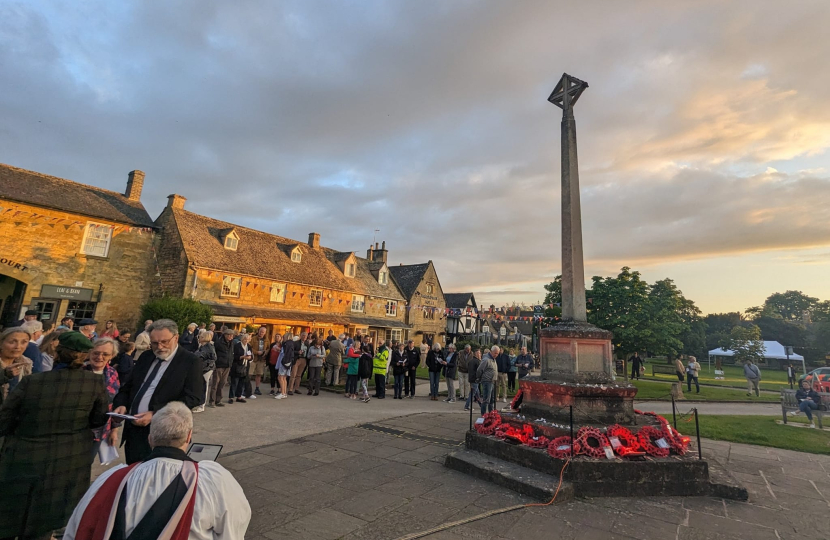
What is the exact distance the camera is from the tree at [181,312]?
675 inches

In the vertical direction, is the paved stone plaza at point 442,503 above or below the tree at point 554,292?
below

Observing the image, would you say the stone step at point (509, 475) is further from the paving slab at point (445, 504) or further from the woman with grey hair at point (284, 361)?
the woman with grey hair at point (284, 361)

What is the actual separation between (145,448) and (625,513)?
517 centimetres

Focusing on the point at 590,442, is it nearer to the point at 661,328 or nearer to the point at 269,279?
the point at 661,328

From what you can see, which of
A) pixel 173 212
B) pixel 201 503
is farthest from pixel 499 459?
pixel 173 212

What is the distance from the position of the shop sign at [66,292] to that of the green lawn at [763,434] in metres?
24.8

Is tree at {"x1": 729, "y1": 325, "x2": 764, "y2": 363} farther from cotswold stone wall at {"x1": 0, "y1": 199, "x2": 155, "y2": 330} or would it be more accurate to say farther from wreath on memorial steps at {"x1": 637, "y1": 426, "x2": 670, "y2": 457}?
cotswold stone wall at {"x1": 0, "y1": 199, "x2": 155, "y2": 330}

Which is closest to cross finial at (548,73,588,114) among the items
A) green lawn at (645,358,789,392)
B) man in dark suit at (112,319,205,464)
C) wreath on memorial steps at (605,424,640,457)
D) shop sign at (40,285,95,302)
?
wreath on memorial steps at (605,424,640,457)

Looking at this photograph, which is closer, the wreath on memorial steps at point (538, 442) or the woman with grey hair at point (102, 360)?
the woman with grey hair at point (102, 360)

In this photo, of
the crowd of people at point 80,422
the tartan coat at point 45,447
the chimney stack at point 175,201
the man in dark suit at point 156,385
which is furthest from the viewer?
the chimney stack at point 175,201

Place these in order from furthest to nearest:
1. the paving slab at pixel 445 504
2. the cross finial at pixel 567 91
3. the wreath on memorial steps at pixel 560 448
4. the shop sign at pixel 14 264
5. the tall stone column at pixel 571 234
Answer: the shop sign at pixel 14 264, the cross finial at pixel 567 91, the tall stone column at pixel 571 234, the wreath on memorial steps at pixel 560 448, the paving slab at pixel 445 504

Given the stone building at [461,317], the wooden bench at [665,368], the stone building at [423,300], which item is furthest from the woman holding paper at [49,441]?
the stone building at [423,300]

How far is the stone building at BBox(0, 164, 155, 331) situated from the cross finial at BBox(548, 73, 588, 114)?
21875 millimetres

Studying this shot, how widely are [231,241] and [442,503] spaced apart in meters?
24.1
